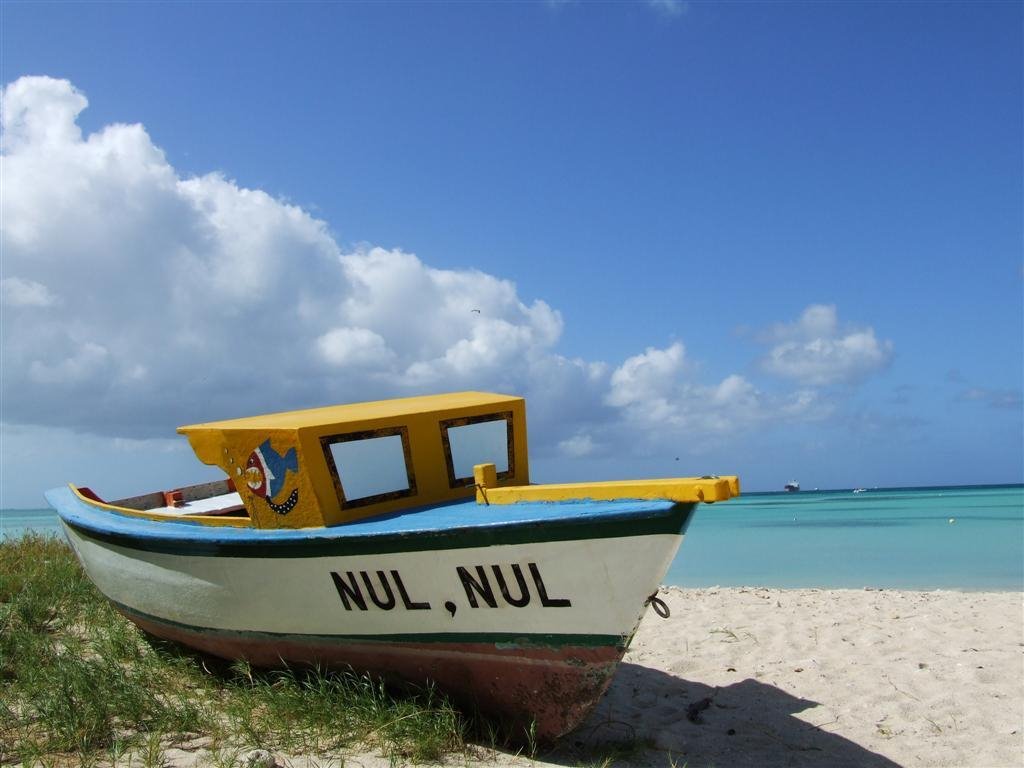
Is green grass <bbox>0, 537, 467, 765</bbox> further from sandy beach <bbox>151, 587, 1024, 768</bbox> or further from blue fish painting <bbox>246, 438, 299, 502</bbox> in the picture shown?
blue fish painting <bbox>246, 438, 299, 502</bbox>

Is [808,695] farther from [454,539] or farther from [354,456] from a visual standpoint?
[354,456]

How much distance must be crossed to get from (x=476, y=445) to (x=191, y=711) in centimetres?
249

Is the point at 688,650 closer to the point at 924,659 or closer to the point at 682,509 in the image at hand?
the point at 924,659

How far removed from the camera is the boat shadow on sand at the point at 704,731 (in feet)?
15.6

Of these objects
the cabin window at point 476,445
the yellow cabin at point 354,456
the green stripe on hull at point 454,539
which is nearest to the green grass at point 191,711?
the green stripe on hull at point 454,539

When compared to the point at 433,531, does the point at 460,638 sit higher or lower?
lower

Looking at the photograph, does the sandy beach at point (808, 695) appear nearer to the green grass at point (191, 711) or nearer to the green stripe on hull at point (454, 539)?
the green grass at point (191, 711)

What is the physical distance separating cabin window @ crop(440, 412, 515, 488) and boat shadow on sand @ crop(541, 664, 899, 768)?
1860 millimetres

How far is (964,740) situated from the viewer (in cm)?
505

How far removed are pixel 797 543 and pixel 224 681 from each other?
20.2 m

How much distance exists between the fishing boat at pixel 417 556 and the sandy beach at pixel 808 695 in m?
0.63

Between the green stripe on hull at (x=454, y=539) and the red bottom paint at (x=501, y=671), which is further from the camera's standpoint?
the red bottom paint at (x=501, y=671)

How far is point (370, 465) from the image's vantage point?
5223 mm

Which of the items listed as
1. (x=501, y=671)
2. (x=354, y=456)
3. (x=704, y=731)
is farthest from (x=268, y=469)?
(x=704, y=731)
